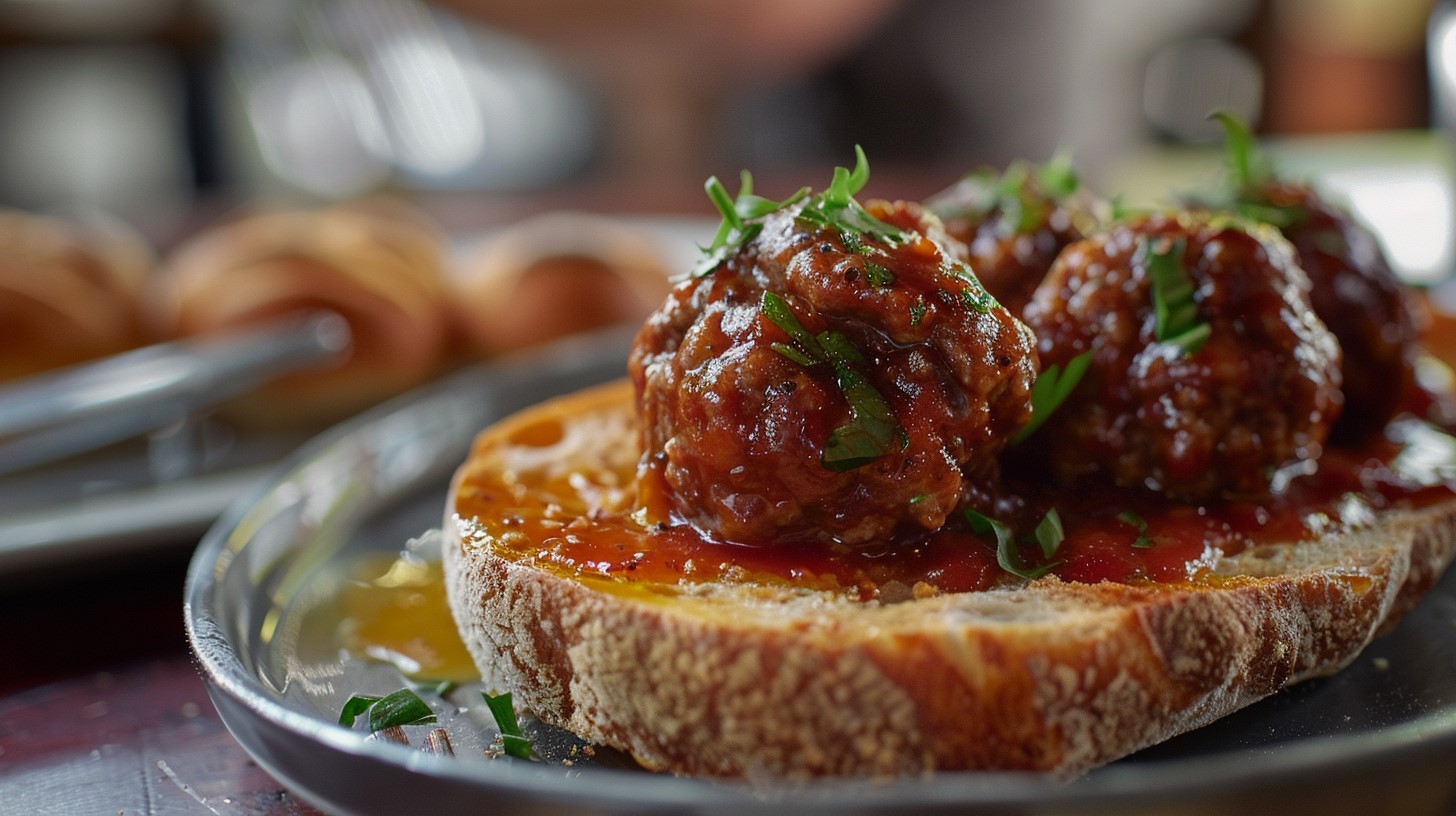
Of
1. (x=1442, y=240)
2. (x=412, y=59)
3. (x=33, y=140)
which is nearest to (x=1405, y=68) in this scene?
(x=1442, y=240)

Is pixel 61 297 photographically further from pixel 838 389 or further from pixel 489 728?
pixel 838 389

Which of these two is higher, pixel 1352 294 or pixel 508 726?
pixel 1352 294

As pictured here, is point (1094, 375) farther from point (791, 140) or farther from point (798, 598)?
point (791, 140)

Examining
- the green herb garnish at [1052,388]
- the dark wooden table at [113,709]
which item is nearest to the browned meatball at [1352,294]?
the green herb garnish at [1052,388]

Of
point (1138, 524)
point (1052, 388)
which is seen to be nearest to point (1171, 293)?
point (1052, 388)

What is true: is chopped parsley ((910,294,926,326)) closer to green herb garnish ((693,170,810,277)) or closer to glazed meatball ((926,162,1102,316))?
green herb garnish ((693,170,810,277))
